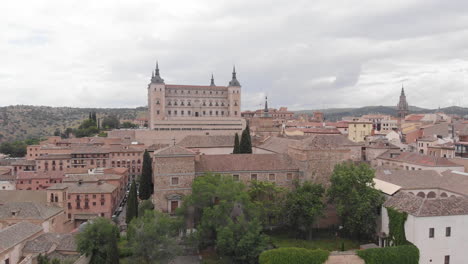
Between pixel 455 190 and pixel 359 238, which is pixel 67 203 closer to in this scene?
pixel 359 238

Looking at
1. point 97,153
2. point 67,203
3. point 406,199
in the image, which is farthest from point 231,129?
point 406,199

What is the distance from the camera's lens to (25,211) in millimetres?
37562

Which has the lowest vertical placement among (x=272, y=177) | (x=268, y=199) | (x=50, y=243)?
(x=50, y=243)

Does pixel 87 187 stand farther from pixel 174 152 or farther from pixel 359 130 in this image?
pixel 359 130

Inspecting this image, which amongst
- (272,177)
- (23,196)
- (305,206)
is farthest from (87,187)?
(305,206)

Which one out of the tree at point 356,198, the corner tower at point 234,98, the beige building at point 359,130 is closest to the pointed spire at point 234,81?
the corner tower at point 234,98

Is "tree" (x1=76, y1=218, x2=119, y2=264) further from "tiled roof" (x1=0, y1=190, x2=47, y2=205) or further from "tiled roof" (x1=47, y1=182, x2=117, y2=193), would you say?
"tiled roof" (x1=0, y1=190, x2=47, y2=205)

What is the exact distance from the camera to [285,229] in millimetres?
32906

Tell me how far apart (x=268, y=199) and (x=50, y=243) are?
2002 centimetres

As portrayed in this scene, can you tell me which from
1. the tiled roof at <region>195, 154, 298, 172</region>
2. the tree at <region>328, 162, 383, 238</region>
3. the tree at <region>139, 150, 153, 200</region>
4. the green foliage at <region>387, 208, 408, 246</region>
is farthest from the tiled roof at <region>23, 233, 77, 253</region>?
the green foliage at <region>387, 208, 408, 246</region>

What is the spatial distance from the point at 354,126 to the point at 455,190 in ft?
167

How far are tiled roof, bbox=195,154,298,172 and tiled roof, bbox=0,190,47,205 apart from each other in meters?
23.6

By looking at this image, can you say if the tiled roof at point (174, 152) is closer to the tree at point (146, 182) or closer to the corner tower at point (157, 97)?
the tree at point (146, 182)

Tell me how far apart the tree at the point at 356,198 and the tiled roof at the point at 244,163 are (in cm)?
622
